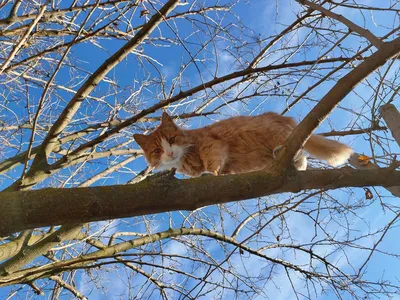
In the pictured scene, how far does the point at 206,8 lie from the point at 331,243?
239cm

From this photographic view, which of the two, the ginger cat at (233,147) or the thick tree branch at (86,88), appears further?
the thick tree branch at (86,88)

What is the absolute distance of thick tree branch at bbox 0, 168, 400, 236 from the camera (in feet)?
4.66

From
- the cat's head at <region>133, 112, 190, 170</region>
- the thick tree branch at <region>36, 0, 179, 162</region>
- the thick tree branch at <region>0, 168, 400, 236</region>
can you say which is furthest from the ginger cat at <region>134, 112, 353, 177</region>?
the thick tree branch at <region>0, 168, 400, 236</region>

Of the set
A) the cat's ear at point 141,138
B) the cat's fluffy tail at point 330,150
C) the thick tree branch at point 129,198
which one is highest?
the cat's ear at point 141,138

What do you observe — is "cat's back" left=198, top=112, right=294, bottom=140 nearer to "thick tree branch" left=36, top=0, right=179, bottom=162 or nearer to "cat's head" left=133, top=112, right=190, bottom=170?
"cat's head" left=133, top=112, right=190, bottom=170

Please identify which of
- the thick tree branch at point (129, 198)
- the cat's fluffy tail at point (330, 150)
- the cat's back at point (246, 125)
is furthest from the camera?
the cat's back at point (246, 125)

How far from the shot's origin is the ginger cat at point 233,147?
2924 millimetres

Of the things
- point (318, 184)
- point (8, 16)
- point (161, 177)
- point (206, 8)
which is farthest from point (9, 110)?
point (318, 184)

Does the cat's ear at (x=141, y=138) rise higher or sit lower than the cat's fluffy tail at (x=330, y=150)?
higher

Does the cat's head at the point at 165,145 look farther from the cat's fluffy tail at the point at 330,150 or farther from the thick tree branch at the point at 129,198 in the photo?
the thick tree branch at the point at 129,198

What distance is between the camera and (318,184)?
75.6 inches

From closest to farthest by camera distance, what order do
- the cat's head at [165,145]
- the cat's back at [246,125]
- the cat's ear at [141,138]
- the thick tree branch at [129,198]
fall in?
the thick tree branch at [129,198]
the cat's back at [246,125]
the cat's head at [165,145]
the cat's ear at [141,138]

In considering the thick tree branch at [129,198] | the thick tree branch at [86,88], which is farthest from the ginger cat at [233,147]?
the thick tree branch at [129,198]

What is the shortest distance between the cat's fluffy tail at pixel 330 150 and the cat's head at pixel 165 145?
1.01 meters
